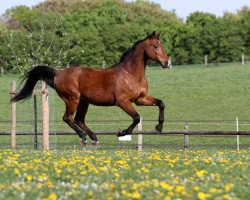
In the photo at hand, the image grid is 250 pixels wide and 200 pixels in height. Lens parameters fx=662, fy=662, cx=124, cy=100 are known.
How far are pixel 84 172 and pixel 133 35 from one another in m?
61.9

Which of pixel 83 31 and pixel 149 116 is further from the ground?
pixel 83 31

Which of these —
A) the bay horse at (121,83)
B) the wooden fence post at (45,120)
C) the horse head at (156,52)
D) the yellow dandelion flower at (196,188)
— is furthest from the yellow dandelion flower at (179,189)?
the wooden fence post at (45,120)

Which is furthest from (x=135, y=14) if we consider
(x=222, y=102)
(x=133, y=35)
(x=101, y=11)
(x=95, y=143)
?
(x=95, y=143)

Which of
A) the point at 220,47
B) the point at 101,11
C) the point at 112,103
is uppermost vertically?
the point at 101,11

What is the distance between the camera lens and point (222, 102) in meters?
44.2

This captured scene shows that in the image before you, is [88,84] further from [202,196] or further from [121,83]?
[202,196]

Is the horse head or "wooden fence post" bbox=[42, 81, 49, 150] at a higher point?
the horse head

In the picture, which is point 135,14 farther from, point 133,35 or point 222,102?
point 222,102

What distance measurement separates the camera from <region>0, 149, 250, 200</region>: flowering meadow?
6668 millimetres

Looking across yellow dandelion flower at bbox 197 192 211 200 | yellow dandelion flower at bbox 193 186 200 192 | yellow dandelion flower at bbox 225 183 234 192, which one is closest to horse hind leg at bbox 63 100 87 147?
yellow dandelion flower at bbox 225 183 234 192

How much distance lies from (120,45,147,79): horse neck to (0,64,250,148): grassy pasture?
16.0 meters

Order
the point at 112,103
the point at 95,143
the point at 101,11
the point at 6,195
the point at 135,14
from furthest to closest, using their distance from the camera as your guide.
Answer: the point at 135,14 < the point at 101,11 < the point at 95,143 < the point at 112,103 < the point at 6,195

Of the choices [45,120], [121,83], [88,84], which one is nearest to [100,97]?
[88,84]

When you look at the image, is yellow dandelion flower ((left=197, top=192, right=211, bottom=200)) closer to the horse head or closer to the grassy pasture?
the horse head
